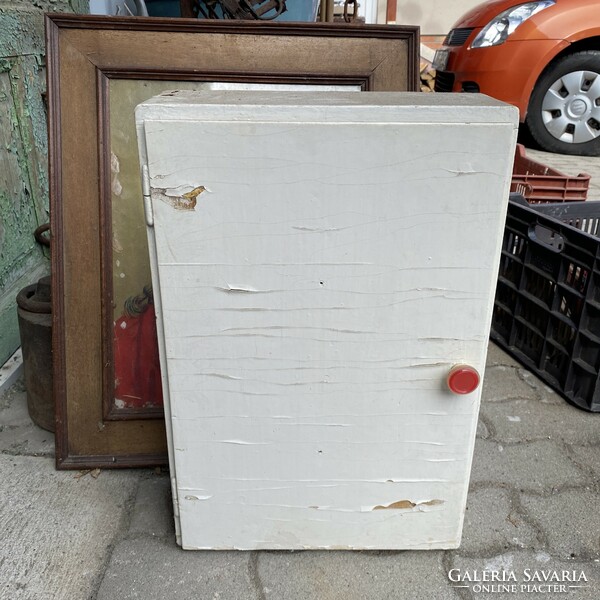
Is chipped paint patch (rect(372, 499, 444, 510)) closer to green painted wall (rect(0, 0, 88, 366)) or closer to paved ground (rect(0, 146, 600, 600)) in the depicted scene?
paved ground (rect(0, 146, 600, 600))

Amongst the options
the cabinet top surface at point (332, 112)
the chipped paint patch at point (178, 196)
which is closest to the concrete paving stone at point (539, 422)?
the cabinet top surface at point (332, 112)

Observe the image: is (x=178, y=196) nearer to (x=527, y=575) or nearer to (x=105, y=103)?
(x=105, y=103)

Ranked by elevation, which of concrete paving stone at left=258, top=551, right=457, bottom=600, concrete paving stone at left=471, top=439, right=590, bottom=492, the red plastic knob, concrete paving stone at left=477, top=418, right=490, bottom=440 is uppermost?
the red plastic knob

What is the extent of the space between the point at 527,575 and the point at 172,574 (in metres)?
0.85

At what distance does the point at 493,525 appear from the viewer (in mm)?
1627

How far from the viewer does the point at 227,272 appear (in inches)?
48.1

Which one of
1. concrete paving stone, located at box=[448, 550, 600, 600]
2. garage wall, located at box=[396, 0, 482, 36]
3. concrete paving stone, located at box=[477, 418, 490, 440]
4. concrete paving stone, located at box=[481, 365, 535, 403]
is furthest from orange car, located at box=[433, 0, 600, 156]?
garage wall, located at box=[396, 0, 482, 36]

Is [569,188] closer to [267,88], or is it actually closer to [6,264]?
[267,88]

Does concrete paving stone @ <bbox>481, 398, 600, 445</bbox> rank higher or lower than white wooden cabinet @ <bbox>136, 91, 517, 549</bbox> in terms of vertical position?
lower

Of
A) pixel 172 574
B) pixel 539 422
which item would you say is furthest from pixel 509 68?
pixel 172 574

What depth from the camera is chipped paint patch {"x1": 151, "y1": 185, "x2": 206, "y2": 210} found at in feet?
3.79

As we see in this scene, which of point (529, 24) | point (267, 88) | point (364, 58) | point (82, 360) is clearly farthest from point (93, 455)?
point (529, 24)

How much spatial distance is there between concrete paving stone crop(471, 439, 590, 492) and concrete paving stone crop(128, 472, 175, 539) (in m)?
0.87

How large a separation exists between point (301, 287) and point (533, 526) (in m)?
0.96
